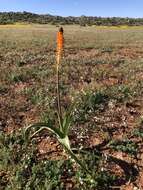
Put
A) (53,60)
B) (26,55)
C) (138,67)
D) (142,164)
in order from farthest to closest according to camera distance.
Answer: (26,55) < (53,60) < (138,67) < (142,164)

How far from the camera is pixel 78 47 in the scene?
84.2 ft

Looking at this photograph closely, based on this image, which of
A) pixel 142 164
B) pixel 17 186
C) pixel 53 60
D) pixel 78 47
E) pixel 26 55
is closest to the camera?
pixel 17 186

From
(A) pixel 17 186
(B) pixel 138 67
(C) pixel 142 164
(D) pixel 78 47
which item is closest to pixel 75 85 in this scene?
(B) pixel 138 67

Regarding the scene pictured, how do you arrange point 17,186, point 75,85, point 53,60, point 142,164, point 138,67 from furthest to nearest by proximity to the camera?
1. point 53,60
2. point 138,67
3. point 75,85
4. point 142,164
5. point 17,186

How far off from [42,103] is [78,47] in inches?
568

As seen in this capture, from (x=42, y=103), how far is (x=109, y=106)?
1930mm

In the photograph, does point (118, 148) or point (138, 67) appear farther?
point (138, 67)

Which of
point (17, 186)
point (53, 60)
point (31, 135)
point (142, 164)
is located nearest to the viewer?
point (17, 186)

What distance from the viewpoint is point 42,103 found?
1166 cm

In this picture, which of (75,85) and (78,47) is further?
(78,47)

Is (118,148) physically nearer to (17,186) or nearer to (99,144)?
(99,144)

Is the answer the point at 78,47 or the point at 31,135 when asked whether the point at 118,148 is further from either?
the point at 78,47

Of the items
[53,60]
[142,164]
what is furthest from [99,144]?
[53,60]

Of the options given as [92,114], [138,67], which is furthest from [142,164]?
[138,67]
